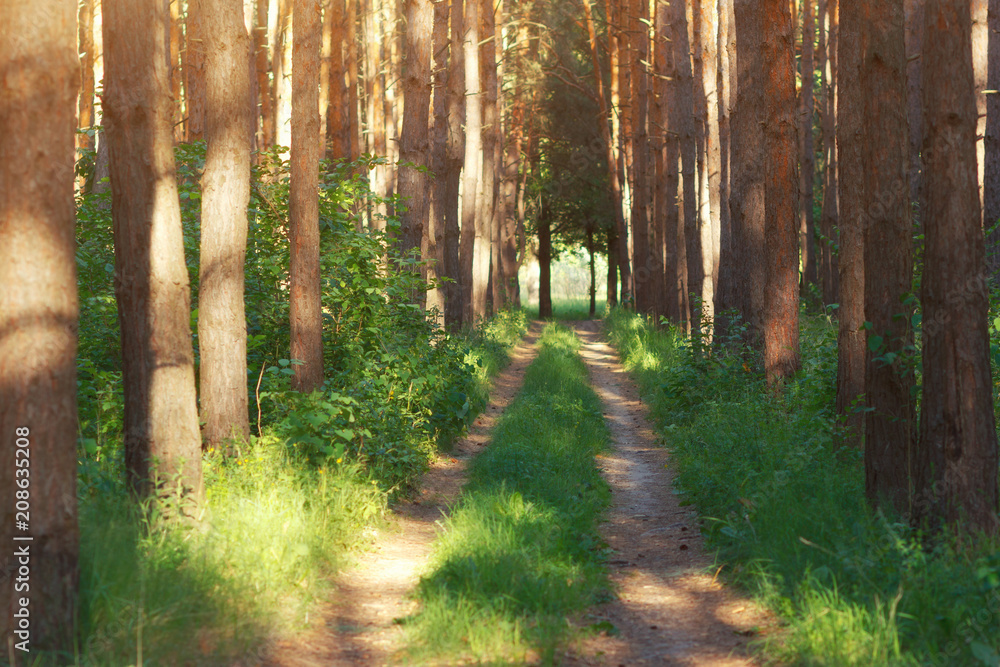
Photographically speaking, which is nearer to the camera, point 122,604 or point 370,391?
point 122,604

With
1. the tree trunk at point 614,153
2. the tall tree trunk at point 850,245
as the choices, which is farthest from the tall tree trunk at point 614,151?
the tall tree trunk at point 850,245

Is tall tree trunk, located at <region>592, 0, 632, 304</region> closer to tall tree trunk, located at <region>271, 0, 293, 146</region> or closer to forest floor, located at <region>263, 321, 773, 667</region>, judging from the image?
tall tree trunk, located at <region>271, 0, 293, 146</region>

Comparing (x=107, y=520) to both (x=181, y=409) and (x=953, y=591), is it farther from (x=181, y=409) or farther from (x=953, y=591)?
(x=953, y=591)

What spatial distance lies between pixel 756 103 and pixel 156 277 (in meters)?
8.48

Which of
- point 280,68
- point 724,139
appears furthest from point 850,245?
point 280,68

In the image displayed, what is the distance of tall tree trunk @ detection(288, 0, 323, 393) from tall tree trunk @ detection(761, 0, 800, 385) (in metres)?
5.57

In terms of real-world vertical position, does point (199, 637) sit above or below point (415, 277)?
below

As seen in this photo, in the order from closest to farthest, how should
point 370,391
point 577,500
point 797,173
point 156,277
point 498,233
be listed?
point 156,277 → point 577,500 → point 370,391 → point 797,173 → point 498,233

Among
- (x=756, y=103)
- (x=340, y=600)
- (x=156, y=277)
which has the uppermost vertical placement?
(x=756, y=103)

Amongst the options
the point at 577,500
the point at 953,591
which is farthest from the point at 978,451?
the point at 577,500

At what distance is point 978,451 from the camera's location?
16.2ft

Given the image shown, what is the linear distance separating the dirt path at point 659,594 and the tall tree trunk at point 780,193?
7.69 ft

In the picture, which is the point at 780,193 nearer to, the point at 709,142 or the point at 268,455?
the point at 268,455

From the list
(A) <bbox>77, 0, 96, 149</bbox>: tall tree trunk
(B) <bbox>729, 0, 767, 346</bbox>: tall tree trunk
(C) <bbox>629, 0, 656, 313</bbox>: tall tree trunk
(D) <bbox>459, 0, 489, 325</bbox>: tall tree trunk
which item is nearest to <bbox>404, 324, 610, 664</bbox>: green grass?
(B) <bbox>729, 0, 767, 346</bbox>: tall tree trunk
